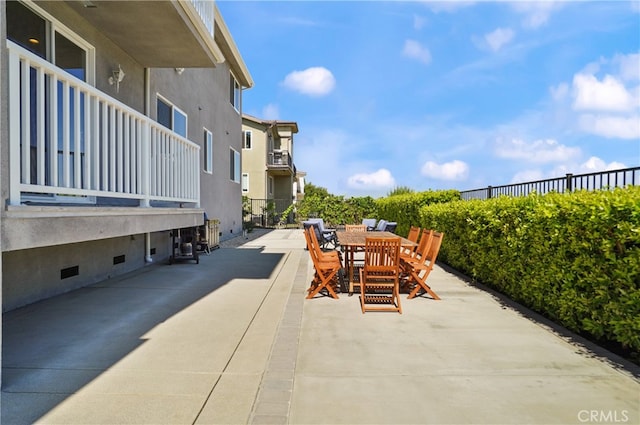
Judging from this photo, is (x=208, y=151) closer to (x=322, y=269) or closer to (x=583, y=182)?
(x=322, y=269)

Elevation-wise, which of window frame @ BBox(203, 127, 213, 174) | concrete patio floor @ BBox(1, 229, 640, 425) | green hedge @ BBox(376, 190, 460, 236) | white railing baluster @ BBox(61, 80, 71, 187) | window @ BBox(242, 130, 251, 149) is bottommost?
concrete patio floor @ BBox(1, 229, 640, 425)

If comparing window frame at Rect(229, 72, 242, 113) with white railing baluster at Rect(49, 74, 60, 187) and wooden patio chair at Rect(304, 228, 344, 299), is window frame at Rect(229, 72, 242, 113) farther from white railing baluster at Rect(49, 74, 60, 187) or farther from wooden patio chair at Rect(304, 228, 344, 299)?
white railing baluster at Rect(49, 74, 60, 187)

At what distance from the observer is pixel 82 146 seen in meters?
5.68

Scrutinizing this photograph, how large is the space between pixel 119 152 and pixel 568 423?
5.46 metres

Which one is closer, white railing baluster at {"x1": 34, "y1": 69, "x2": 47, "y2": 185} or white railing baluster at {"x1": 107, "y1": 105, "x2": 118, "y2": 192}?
white railing baluster at {"x1": 34, "y1": 69, "x2": 47, "y2": 185}

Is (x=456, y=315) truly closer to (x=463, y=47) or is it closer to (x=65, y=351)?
(x=65, y=351)

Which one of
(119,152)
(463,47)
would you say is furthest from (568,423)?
(463,47)

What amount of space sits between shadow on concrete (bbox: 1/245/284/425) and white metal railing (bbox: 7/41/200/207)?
1501 mm

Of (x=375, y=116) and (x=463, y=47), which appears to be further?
(x=375, y=116)

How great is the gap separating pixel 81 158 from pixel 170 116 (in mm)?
4593

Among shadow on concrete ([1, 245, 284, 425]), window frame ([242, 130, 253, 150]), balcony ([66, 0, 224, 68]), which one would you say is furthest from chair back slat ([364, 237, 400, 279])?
window frame ([242, 130, 253, 150])

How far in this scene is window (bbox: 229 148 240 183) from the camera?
1628 cm

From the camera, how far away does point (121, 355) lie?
3.62 meters

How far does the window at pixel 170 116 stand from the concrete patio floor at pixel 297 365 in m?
4.95
